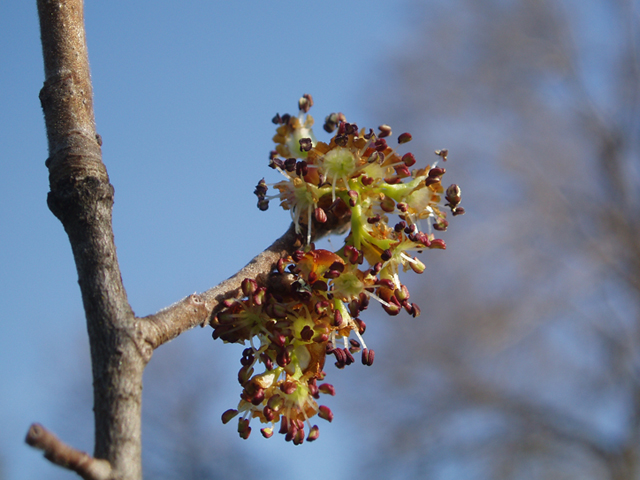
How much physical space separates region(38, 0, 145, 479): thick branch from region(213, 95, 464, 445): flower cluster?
0.87 feet

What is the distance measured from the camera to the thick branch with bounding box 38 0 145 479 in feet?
2.71

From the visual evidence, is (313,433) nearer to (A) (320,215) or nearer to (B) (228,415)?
(B) (228,415)

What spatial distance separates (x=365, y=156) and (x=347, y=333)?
40 cm

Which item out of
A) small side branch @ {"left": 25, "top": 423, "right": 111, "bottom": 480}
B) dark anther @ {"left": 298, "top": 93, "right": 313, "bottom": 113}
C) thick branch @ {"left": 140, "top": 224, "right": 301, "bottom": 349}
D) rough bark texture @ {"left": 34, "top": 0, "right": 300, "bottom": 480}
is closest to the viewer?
small side branch @ {"left": 25, "top": 423, "right": 111, "bottom": 480}

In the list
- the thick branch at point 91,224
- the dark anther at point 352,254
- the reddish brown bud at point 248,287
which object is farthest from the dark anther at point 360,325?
the thick branch at point 91,224

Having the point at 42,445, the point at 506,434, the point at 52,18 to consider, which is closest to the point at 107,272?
the point at 42,445

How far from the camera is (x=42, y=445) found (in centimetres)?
69

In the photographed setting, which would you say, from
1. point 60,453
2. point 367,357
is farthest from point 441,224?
point 60,453

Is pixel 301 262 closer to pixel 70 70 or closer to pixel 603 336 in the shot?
pixel 70 70

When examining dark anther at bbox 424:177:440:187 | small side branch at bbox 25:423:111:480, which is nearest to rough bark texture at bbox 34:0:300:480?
small side branch at bbox 25:423:111:480

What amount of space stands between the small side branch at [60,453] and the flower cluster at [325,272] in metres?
0.45

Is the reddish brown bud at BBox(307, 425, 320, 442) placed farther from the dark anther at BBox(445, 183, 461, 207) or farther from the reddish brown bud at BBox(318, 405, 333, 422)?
the dark anther at BBox(445, 183, 461, 207)

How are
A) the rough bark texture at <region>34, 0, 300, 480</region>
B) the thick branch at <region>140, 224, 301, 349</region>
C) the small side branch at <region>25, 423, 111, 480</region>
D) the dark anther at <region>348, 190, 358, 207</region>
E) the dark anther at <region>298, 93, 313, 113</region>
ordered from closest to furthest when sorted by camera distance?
the small side branch at <region>25, 423, 111, 480</region>
the rough bark texture at <region>34, 0, 300, 480</region>
the thick branch at <region>140, 224, 301, 349</region>
the dark anther at <region>348, 190, 358, 207</region>
the dark anther at <region>298, 93, 313, 113</region>

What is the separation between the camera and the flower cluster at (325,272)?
3.80 ft
